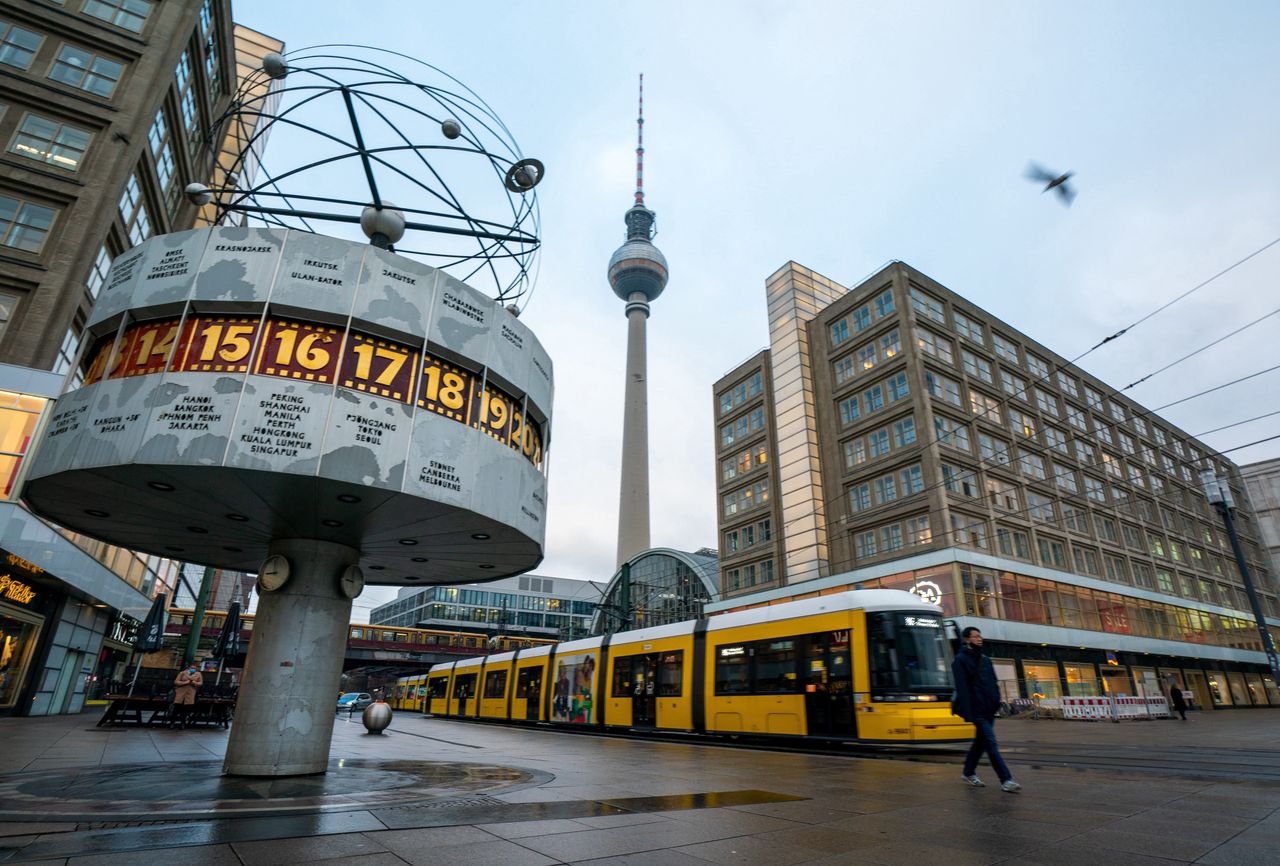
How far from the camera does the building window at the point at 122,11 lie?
25234 millimetres

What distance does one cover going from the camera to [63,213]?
22.2 meters

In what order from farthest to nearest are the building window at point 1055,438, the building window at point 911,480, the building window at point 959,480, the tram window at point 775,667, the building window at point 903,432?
the building window at point 1055,438, the building window at point 903,432, the building window at point 911,480, the building window at point 959,480, the tram window at point 775,667

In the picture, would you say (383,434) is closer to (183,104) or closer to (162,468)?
(162,468)

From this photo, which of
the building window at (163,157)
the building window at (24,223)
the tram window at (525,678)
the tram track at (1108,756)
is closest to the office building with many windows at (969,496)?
the tram track at (1108,756)

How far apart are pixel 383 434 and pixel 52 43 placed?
2798cm

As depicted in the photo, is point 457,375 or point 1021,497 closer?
point 457,375

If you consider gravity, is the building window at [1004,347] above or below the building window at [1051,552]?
above

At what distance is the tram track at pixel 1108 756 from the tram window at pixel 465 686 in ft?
62.4

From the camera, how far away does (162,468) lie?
307 inches

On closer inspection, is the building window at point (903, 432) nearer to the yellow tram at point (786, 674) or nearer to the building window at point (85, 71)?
the yellow tram at point (786, 674)

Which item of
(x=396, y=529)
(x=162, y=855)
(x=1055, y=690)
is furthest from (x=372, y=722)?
(x=1055, y=690)

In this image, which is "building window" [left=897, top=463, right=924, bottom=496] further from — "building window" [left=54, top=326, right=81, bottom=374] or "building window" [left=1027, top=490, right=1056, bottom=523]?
"building window" [left=54, top=326, right=81, bottom=374]

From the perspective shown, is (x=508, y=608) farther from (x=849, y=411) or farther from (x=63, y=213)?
(x=63, y=213)

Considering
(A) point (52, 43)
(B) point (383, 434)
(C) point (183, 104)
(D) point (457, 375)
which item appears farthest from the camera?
(C) point (183, 104)
